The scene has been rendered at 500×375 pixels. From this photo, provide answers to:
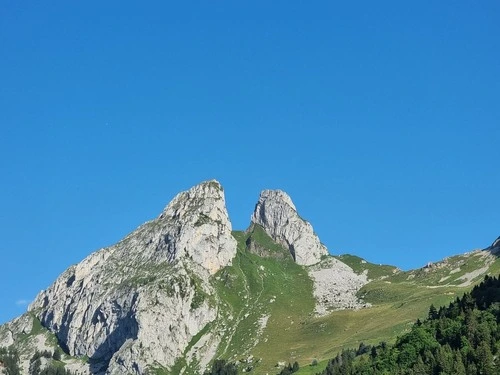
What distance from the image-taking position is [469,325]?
197 m

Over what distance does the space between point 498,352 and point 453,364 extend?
33.9 ft

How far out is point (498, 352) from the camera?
181125 mm

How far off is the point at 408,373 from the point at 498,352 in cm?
2186

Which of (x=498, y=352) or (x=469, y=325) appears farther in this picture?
(x=469, y=325)

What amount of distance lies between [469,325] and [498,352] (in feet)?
52.6

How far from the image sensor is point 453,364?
598ft

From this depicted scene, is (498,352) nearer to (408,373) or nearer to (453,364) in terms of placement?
(453,364)

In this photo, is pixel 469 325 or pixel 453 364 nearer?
pixel 453 364

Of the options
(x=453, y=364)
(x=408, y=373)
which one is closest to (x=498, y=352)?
(x=453, y=364)
